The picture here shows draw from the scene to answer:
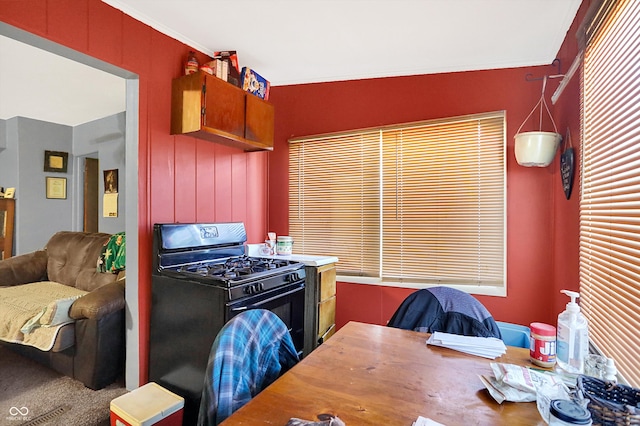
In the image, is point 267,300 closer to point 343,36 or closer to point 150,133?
point 150,133

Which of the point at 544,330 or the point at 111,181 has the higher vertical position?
the point at 111,181

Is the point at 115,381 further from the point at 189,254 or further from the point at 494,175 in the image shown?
the point at 494,175

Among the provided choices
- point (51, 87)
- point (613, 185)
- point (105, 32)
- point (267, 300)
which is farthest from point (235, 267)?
point (51, 87)

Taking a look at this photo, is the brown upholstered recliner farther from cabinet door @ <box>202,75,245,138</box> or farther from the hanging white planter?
the hanging white planter

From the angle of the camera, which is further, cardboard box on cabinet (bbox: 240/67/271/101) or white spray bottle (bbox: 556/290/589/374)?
cardboard box on cabinet (bbox: 240/67/271/101)

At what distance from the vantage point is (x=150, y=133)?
2.20 metres

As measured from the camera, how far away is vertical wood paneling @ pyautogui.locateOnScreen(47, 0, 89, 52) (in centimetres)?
170

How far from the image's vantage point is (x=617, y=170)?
128 cm

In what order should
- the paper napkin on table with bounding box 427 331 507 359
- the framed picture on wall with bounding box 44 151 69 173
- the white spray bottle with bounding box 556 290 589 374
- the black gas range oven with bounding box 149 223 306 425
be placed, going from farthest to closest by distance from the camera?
the framed picture on wall with bounding box 44 151 69 173, the black gas range oven with bounding box 149 223 306 425, the paper napkin on table with bounding box 427 331 507 359, the white spray bottle with bounding box 556 290 589 374

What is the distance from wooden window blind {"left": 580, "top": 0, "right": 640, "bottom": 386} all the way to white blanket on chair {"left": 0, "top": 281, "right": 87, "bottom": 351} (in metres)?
3.11

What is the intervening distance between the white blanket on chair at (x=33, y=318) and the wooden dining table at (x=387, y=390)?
82.7 inches

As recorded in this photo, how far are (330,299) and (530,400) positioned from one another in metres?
1.90

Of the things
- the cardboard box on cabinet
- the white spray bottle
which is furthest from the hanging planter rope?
the cardboard box on cabinet

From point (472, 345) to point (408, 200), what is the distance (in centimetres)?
165
